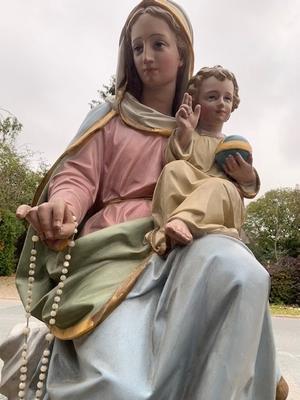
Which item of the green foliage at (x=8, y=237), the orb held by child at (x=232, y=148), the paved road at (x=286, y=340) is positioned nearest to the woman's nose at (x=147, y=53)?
the orb held by child at (x=232, y=148)

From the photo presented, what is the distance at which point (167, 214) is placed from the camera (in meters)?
1.79

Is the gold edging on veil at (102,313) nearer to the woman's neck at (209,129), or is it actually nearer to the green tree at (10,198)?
the woman's neck at (209,129)

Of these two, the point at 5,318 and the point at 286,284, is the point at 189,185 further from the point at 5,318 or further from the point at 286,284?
the point at 286,284

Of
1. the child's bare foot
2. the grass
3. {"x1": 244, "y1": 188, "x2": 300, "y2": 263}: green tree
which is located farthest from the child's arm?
{"x1": 244, "y1": 188, "x2": 300, "y2": 263}: green tree

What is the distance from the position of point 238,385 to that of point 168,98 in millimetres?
1402

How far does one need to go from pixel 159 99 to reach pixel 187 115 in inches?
13.3

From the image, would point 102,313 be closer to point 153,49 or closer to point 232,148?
point 232,148

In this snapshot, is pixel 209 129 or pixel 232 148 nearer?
pixel 232 148

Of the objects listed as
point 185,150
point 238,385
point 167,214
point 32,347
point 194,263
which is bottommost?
point 32,347

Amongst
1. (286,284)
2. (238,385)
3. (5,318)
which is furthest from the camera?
(286,284)

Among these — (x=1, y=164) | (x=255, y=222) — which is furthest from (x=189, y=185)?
(x=255, y=222)

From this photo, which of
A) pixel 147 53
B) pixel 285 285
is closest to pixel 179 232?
pixel 147 53

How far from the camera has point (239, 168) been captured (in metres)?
2.00

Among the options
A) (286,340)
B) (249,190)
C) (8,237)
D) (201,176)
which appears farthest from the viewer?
(8,237)
